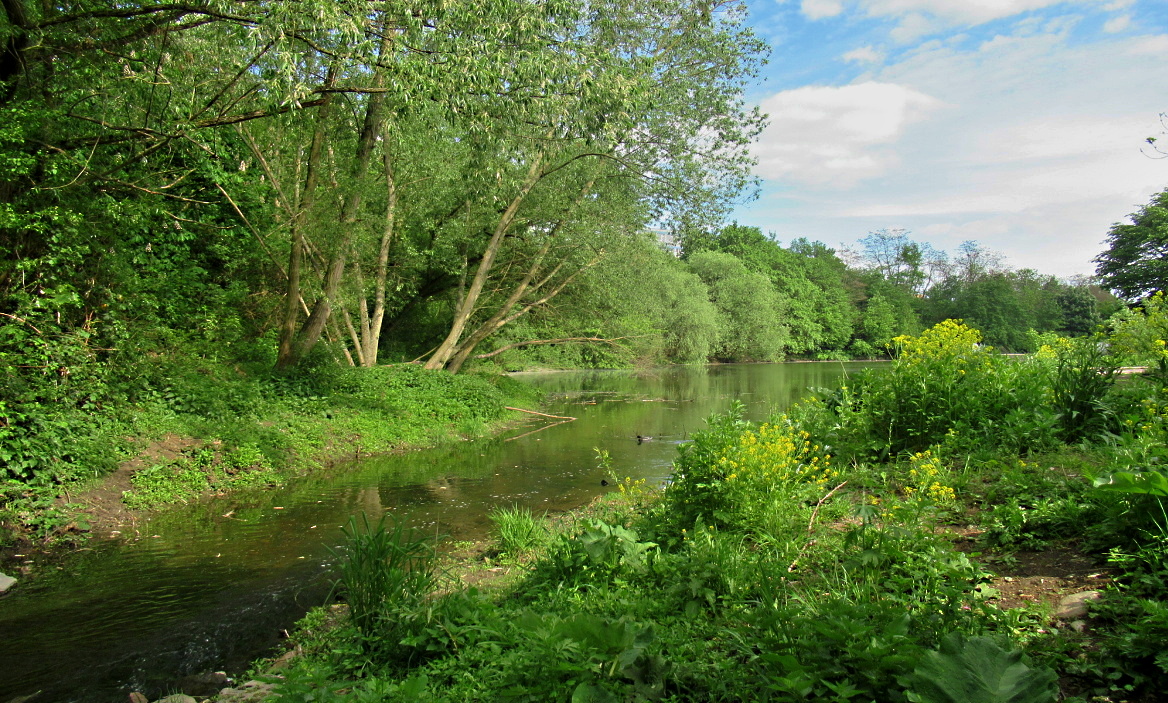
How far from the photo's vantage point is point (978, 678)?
6.51 feet

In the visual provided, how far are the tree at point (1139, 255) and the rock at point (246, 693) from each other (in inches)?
→ 1770

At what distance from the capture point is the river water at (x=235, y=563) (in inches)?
167

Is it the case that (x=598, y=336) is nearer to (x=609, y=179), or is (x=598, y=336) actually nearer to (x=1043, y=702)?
(x=609, y=179)

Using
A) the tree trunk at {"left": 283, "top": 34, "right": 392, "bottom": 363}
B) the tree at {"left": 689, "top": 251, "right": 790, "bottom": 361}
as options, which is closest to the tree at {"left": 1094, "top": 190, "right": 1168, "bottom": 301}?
the tree at {"left": 689, "top": 251, "right": 790, "bottom": 361}

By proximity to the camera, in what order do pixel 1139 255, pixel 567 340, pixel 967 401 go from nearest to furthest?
pixel 967 401 < pixel 567 340 < pixel 1139 255

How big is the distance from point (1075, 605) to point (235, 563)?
660 centimetres

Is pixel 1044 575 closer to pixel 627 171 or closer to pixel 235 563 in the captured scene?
pixel 235 563

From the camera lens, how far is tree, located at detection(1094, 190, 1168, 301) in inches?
1432

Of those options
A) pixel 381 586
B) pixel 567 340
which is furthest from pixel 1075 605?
pixel 567 340

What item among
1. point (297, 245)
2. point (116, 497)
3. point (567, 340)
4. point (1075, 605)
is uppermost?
point (297, 245)

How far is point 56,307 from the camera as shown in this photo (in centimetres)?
793

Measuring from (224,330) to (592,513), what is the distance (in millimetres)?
8831

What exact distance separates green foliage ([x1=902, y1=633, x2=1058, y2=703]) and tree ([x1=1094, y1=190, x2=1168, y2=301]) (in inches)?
1730

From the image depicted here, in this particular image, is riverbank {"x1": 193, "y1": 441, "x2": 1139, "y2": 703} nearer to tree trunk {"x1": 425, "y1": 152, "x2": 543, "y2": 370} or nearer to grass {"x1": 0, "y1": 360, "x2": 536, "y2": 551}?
grass {"x1": 0, "y1": 360, "x2": 536, "y2": 551}
